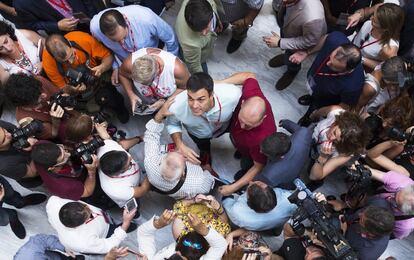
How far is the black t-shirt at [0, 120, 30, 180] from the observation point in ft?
9.33

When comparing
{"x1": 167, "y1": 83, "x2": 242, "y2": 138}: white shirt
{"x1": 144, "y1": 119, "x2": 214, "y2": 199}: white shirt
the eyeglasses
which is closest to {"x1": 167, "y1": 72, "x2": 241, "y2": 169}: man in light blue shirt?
{"x1": 167, "y1": 83, "x2": 242, "y2": 138}: white shirt

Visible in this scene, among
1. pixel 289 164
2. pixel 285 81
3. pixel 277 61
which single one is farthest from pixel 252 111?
pixel 277 61

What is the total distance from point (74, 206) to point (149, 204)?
3.39 ft

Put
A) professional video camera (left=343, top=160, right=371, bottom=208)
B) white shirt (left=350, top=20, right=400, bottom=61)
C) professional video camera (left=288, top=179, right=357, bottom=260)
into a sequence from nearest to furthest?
professional video camera (left=288, top=179, right=357, bottom=260)
professional video camera (left=343, top=160, right=371, bottom=208)
white shirt (left=350, top=20, right=400, bottom=61)

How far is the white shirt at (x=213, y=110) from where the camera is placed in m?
2.89

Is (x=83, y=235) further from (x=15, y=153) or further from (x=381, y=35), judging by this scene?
(x=381, y=35)

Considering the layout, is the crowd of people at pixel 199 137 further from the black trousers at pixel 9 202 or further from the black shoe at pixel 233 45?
the black shoe at pixel 233 45

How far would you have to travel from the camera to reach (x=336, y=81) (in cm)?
303

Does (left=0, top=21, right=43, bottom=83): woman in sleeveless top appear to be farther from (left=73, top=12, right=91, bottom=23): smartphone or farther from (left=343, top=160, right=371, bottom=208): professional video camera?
(left=343, top=160, right=371, bottom=208): professional video camera

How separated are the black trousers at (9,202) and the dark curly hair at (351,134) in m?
2.61

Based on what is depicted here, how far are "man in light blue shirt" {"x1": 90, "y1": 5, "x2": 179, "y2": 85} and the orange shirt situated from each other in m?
0.06

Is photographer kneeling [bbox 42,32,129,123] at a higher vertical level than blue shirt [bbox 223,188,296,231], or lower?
higher

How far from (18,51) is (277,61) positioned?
2.42 meters

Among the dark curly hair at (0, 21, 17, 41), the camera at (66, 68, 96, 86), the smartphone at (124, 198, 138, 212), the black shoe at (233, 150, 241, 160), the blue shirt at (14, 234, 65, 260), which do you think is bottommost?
the black shoe at (233, 150, 241, 160)
